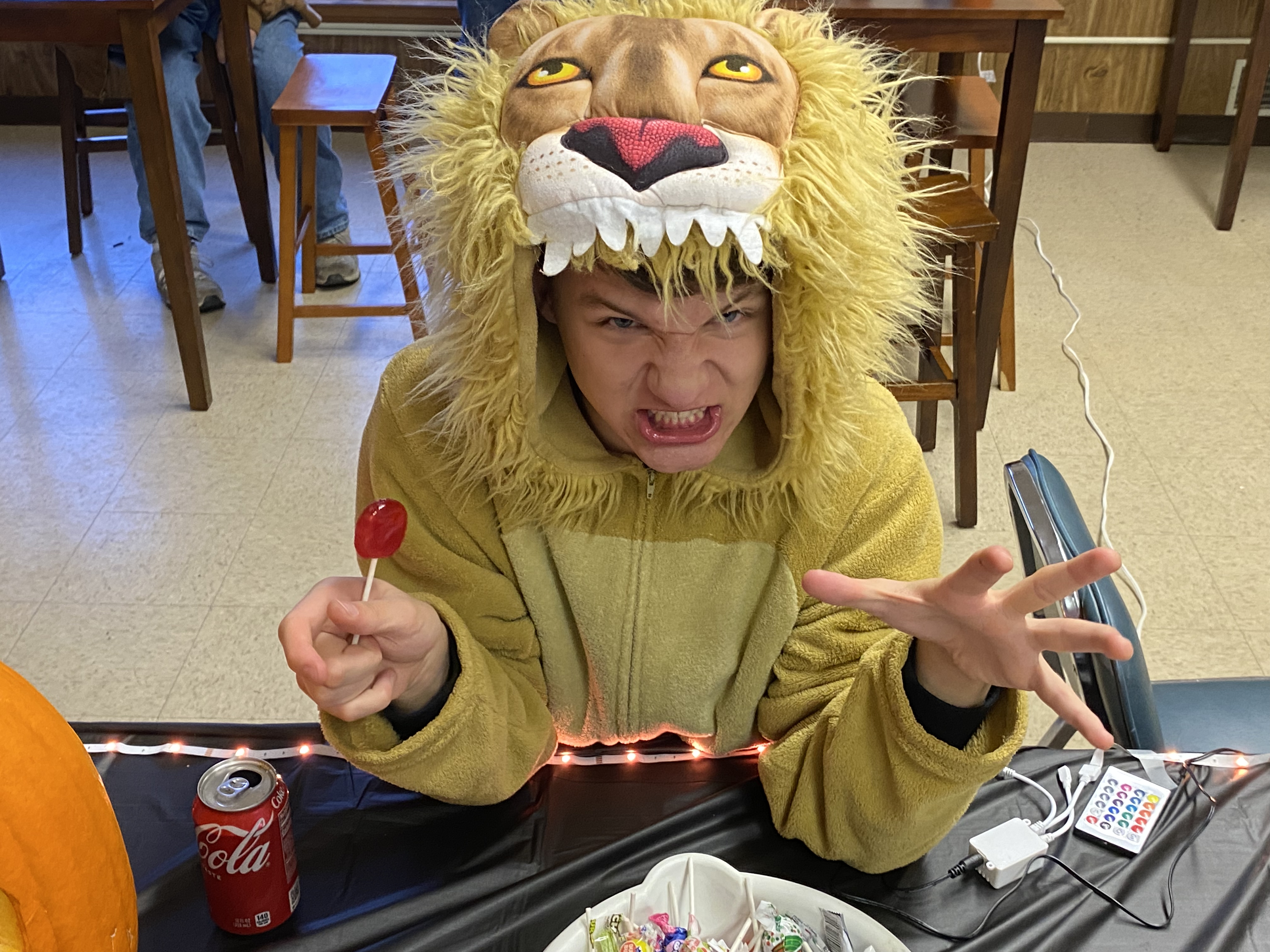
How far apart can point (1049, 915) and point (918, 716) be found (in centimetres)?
20

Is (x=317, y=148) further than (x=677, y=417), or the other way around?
(x=317, y=148)

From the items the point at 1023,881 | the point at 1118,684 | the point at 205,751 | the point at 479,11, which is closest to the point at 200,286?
the point at 479,11

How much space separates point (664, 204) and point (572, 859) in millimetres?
546

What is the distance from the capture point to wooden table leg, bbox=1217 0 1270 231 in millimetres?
3545

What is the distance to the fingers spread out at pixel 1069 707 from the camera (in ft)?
2.62

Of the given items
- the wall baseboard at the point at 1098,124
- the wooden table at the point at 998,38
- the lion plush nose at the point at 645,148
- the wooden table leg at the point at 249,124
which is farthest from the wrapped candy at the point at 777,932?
the wall baseboard at the point at 1098,124

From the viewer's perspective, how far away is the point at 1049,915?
925 mm

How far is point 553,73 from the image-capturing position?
0.91m

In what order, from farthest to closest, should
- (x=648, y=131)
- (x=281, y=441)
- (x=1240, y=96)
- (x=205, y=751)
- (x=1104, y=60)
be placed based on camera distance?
(x=1104, y=60), (x=1240, y=96), (x=281, y=441), (x=205, y=751), (x=648, y=131)

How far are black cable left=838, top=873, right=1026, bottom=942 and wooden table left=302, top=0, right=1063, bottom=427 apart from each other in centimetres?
177

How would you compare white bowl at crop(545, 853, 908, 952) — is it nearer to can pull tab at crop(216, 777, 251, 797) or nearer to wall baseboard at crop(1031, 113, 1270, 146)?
can pull tab at crop(216, 777, 251, 797)

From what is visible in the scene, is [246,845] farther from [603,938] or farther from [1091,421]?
[1091,421]

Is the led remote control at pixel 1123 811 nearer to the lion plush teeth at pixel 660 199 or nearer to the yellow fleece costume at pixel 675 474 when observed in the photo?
the yellow fleece costume at pixel 675 474

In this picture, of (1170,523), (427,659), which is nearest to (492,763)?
(427,659)
